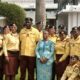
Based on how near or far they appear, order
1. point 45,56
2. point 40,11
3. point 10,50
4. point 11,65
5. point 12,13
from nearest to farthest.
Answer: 1. point 45,56
2. point 10,50
3. point 11,65
4. point 40,11
5. point 12,13

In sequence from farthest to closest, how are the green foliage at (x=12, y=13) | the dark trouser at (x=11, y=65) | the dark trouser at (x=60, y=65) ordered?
the green foliage at (x=12, y=13) → the dark trouser at (x=11, y=65) → the dark trouser at (x=60, y=65)

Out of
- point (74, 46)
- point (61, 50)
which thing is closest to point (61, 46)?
point (61, 50)

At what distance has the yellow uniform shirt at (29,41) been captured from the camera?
11.0 meters

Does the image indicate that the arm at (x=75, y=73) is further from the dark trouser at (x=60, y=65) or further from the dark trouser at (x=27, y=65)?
the dark trouser at (x=27, y=65)

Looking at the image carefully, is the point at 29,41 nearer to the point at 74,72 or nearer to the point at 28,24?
the point at 28,24

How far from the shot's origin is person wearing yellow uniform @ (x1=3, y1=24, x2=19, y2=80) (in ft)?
36.2

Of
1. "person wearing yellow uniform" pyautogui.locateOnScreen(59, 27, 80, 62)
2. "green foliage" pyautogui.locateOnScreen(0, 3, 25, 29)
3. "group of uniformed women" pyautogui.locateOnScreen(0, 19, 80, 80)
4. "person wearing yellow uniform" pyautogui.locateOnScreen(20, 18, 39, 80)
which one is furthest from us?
"green foliage" pyautogui.locateOnScreen(0, 3, 25, 29)

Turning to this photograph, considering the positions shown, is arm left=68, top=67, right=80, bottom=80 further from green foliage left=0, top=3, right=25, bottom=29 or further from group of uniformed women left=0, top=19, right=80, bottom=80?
green foliage left=0, top=3, right=25, bottom=29

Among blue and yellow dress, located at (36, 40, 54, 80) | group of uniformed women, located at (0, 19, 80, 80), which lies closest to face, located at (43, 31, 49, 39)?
group of uniformed women, located at (0, 19, 80, 80)

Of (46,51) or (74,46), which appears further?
(46,51)

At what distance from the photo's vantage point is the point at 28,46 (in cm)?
1097

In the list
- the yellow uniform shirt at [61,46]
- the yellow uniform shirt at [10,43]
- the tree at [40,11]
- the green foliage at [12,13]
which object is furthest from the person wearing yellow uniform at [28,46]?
the green foliage at [12,13]

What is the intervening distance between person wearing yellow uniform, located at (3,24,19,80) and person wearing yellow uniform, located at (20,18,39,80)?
182 mm

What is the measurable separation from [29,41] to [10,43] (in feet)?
1.67
